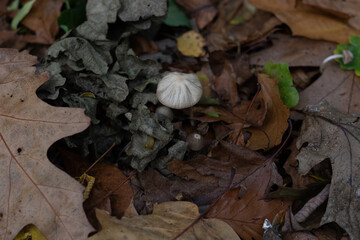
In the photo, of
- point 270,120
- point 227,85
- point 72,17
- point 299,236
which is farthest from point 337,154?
point 72,17

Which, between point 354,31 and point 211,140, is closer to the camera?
point 211,140

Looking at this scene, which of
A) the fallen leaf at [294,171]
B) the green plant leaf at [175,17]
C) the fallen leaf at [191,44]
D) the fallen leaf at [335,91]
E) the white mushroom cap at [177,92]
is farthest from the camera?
the green plant leaf at [175,17]

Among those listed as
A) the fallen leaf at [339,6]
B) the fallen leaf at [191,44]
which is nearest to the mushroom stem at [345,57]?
the fallen leaf at [339,6]

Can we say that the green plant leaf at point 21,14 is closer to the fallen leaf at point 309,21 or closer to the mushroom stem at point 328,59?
the fallen leaf at point 309,21

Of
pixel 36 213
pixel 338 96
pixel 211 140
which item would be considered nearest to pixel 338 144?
pixel 338 96

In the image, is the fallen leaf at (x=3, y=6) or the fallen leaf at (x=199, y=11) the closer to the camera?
the fallen leaf at (x=3, y=6)

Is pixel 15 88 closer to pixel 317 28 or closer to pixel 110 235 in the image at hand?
pixel 110 235
